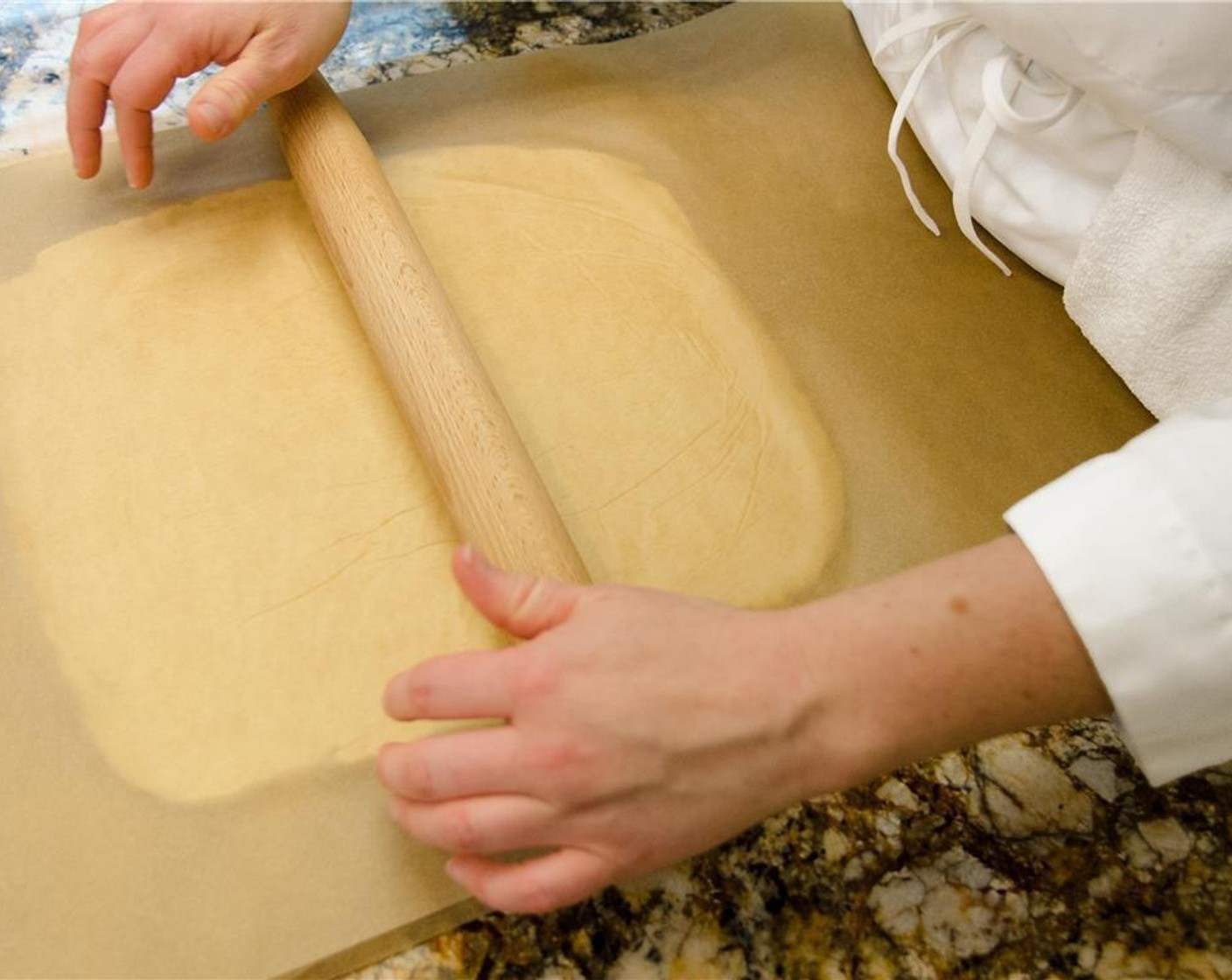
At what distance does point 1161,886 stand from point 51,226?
3.78 feet

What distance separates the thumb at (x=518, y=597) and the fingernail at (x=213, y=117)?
22.4 inches

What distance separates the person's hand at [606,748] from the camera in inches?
25.6

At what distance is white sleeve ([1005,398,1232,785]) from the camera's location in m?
0.65

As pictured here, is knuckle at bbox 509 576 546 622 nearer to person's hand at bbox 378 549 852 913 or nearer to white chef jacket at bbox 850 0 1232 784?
person's hand at bbox 378 549 852 913

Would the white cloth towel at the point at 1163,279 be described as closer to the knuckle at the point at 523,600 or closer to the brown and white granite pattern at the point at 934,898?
the brown and white granite pattern at the point at 934,898

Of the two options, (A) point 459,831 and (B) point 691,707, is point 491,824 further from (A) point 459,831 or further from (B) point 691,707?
(B) point 691,707

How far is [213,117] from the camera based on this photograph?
3.34ft

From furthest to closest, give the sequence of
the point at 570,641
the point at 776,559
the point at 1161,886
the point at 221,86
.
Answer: the point at 221,86
the point at 776,559
the point at 1161,886
the point at 570,641

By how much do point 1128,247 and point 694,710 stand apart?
0.62 meters

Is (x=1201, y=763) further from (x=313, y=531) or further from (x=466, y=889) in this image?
(x=313, y=531)

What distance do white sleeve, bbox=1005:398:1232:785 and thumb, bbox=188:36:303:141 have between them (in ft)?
2.66

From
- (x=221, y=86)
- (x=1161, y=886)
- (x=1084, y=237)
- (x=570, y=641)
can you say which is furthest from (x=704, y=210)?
(x=1161, y=886)

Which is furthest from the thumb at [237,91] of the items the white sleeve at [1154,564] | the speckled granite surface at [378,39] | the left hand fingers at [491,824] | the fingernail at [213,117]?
the white sleeve at [1154,564]

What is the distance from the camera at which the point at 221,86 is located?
102 cm
